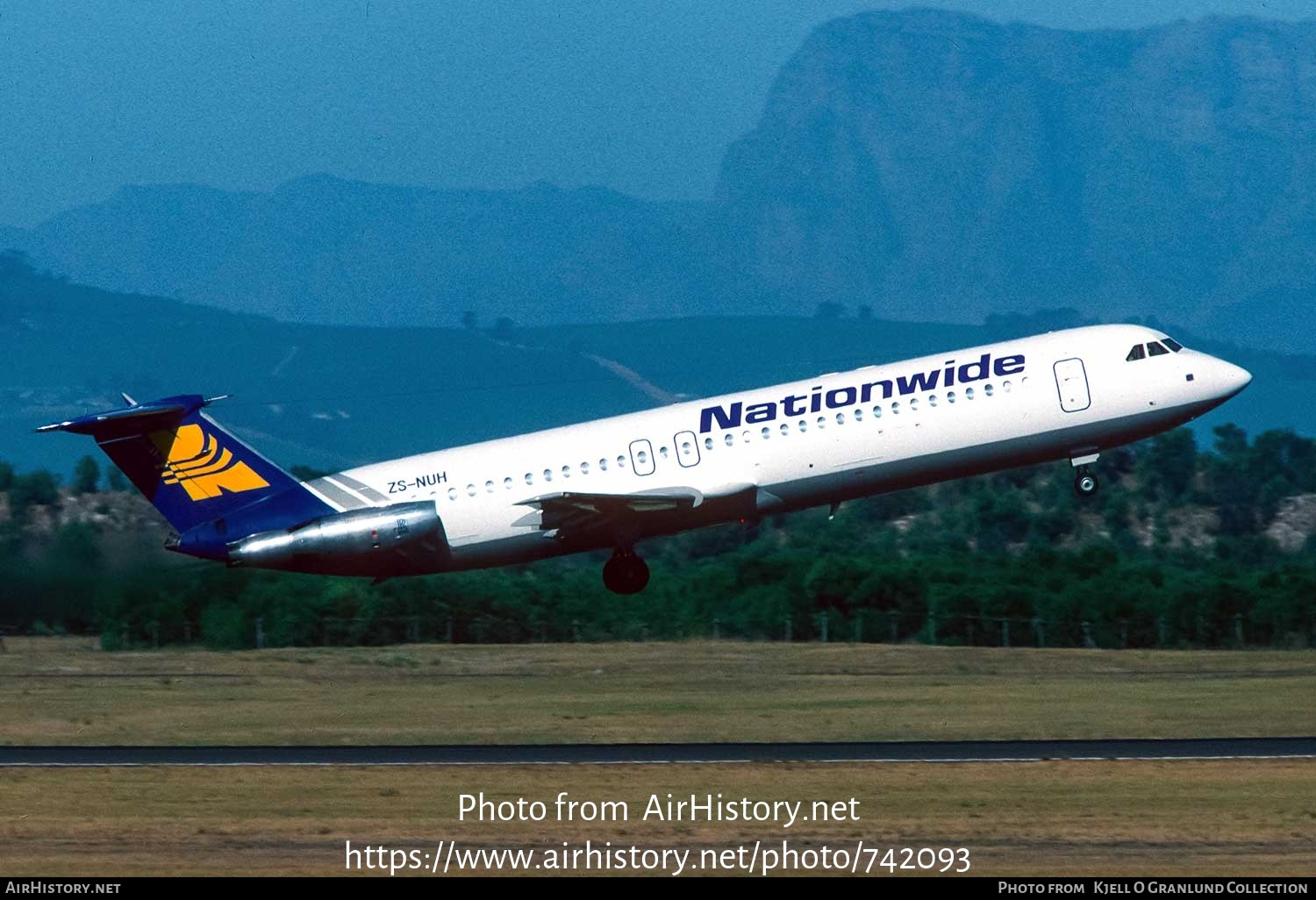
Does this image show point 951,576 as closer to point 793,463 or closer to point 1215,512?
point 793,463

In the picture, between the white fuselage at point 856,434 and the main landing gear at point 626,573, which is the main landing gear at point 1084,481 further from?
the main landing gear at point 626,573

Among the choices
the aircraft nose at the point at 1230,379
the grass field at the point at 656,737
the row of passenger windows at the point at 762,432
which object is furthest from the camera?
the aircraft nose at the point at 1230,379

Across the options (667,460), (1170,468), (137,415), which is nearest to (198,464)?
(137,415)

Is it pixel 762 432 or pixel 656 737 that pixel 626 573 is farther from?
pixel 656 737

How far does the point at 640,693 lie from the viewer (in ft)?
143

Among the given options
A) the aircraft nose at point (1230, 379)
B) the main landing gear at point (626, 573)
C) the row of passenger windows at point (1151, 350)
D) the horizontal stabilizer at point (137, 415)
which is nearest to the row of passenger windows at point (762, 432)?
the row of passenger windows at point (1151, 350)

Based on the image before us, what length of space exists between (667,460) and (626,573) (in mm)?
3406

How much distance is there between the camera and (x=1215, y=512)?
99.5 meters

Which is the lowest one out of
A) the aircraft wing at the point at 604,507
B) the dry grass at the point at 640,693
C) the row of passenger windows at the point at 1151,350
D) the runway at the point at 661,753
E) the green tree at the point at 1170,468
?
the runway at the point at 661,753

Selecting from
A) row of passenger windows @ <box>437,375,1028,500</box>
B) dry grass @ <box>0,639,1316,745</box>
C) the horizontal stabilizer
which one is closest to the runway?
dry grass @ <box>0,639,1316,745</box>

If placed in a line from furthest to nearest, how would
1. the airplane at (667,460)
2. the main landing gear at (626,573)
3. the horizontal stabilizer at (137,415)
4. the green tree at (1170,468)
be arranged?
the green tree at (1170,468)
the main landing gear at (626,573)
the horizontal stabilizer at (137,415)
the airplane at (667,460)

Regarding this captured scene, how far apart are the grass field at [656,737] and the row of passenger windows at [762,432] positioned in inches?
177

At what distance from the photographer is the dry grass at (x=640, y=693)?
3803cm

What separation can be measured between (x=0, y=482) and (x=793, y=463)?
49.0m
